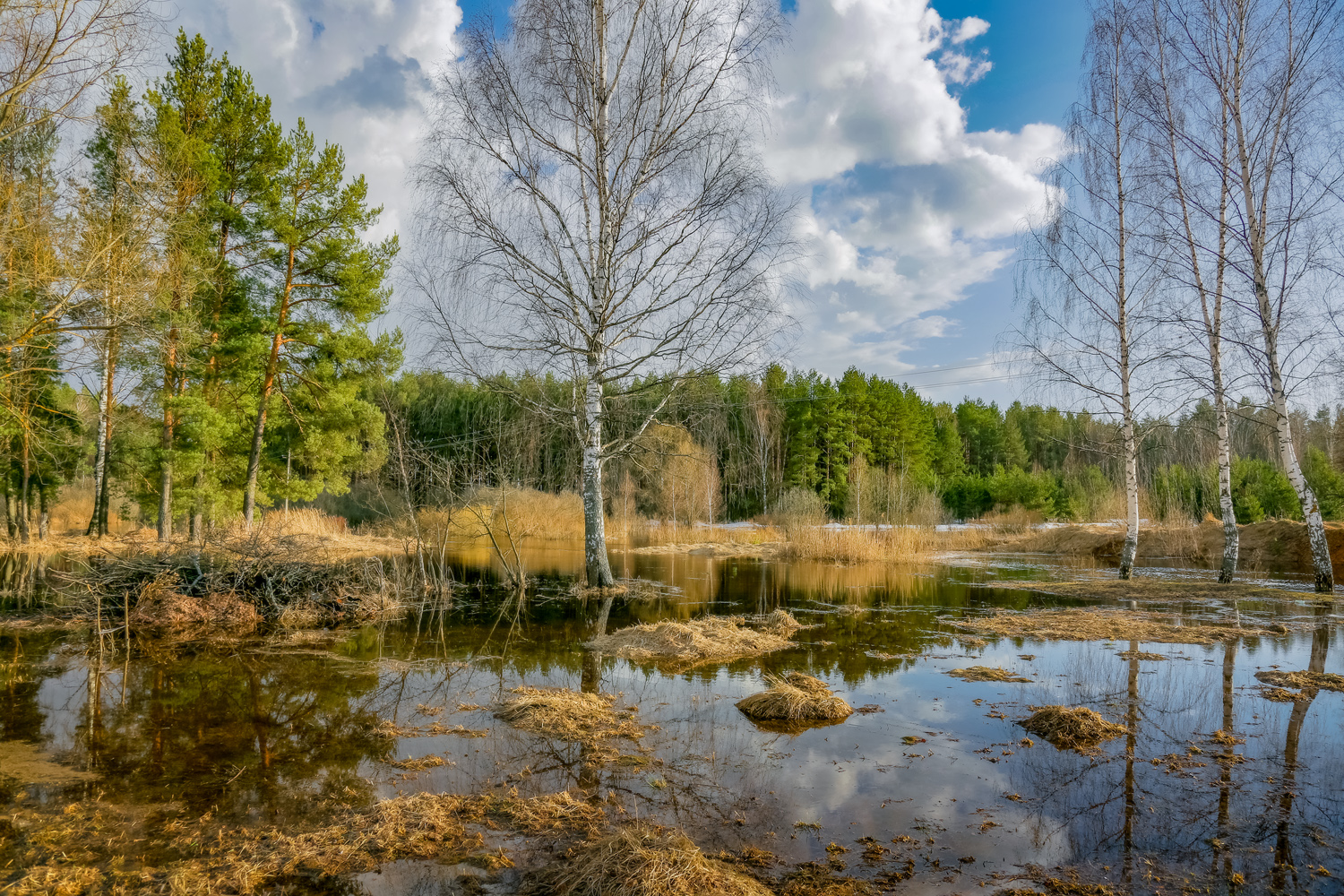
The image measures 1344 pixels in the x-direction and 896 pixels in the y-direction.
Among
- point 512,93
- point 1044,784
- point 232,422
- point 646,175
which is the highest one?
point 512,93

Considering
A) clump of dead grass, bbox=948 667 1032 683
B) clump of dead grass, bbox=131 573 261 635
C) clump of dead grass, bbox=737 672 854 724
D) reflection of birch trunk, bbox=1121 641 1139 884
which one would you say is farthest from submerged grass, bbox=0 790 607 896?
clump of dead grass, bbox=131 573 261 635

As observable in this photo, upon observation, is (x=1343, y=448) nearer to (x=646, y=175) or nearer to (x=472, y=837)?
(x=646, y=175)

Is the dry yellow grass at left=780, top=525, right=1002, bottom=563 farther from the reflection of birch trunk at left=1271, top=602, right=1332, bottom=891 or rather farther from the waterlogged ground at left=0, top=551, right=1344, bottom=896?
the reflection of birch trunk at left=1271, top=602, right=1332, bottom=891

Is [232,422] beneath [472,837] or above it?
above

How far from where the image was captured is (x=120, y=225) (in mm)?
13664

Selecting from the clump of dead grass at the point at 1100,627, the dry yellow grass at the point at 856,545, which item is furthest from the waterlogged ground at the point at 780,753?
the dry yellow grass at the point at 856,545

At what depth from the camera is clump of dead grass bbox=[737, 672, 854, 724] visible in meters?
6.28

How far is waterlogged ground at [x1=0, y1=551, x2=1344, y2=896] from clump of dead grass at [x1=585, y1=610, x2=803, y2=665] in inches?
16.5

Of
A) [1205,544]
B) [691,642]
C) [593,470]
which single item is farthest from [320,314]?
[1205,544]

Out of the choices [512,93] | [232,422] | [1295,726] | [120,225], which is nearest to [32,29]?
[120,225]

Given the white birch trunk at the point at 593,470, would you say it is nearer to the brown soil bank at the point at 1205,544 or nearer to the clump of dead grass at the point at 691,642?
the clump of dead grass at the point at 691,642

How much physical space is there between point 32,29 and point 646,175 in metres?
9.57

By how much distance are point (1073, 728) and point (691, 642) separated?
4492 mm

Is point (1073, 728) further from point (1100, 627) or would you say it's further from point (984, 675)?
point (1100, 627)
